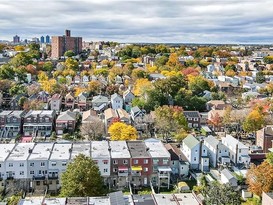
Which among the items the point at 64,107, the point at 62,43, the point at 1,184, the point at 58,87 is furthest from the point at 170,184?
the point at 62,43

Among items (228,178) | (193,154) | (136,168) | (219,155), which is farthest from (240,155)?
(136,168)

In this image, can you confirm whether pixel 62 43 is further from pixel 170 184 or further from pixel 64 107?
pixel 170 184

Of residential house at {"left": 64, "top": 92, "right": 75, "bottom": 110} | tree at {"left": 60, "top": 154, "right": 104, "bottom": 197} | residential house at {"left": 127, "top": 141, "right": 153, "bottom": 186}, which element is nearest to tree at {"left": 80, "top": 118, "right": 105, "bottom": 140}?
residential house at {"left": 127, "top": 141, "right": 153, "bottom": 186}

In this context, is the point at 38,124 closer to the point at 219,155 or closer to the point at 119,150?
the point at 119,150

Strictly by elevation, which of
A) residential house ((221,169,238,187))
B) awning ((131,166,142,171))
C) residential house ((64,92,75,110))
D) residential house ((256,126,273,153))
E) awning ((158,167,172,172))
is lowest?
residential house ((221,169,238,187))

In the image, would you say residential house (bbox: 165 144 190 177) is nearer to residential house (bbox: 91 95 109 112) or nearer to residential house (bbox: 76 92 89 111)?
residential house (bbox: 91 95 109 112)

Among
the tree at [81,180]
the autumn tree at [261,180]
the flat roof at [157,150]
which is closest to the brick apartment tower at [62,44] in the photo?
the flat roof at [157,150]

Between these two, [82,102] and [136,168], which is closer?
[136,168]
